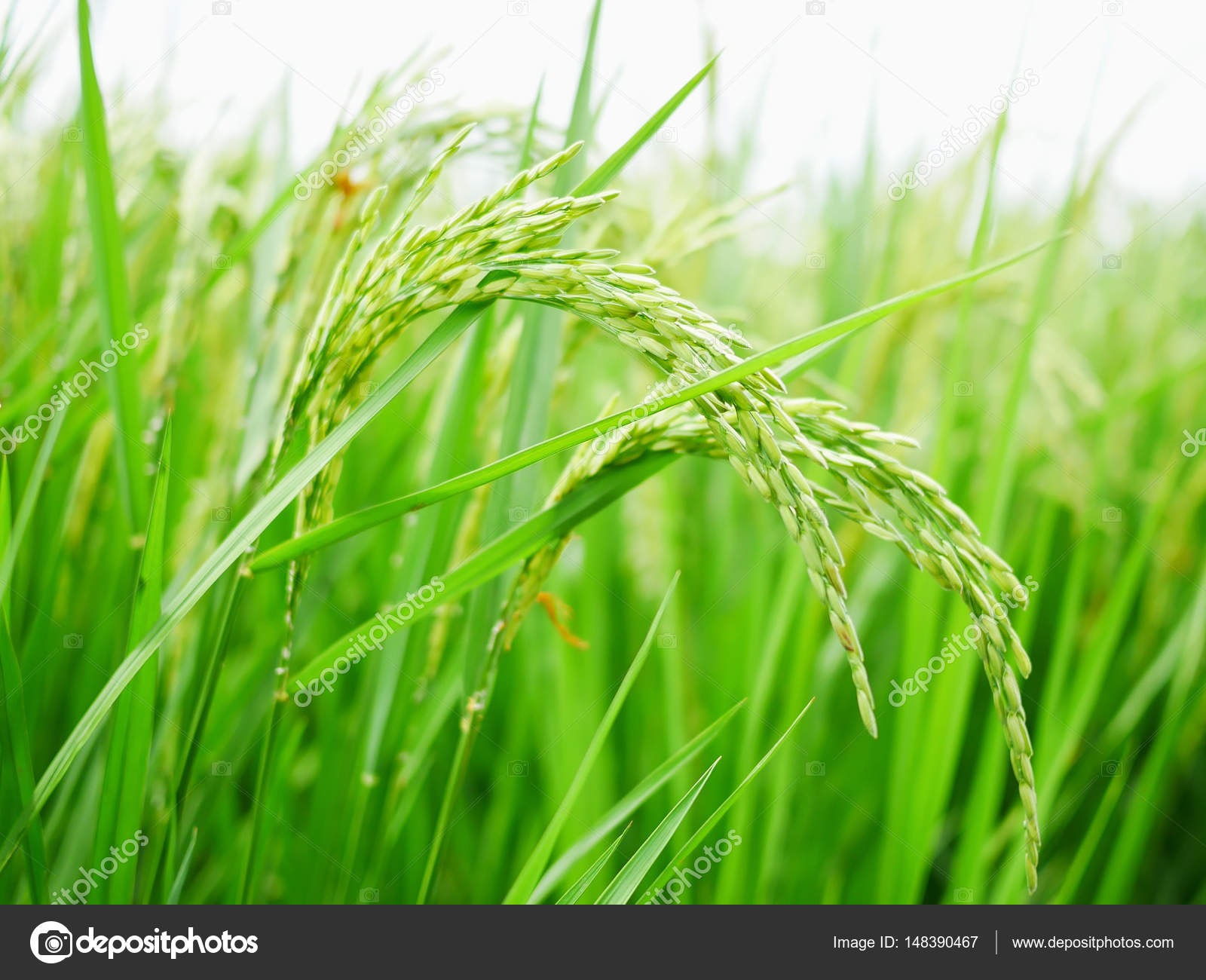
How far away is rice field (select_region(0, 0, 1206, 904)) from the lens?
0.55 meters

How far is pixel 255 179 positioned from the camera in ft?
5.48

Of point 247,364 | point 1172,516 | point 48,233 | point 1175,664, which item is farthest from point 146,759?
point 1172,516
